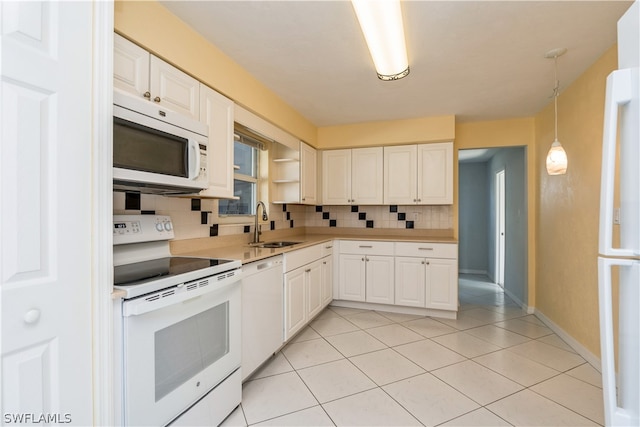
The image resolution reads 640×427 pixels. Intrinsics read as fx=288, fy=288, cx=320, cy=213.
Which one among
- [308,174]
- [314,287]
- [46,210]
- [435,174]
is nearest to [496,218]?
[435,174]

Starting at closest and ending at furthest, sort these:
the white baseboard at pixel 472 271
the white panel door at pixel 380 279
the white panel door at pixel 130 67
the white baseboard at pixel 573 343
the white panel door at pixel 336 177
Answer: the white panel door at pixel 130 67 → the white baseboard at pixel 573 343 → the white panel door at pixel 380 279 → the white panel door at pixel 336 177 → the white baseboard at pixel 472 271

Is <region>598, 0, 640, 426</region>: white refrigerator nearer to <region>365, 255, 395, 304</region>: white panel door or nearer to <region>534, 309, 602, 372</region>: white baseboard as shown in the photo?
<region>534, 309, 602, 372</region>: white baseboard

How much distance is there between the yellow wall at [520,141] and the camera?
351cm

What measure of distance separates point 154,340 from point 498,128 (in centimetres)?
413

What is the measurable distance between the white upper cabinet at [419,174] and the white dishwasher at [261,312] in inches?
78.7

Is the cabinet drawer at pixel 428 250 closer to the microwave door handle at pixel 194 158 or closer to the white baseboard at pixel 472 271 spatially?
the microwave door handle at pixel 194 158

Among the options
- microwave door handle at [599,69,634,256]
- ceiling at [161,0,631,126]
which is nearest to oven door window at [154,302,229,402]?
microwave door handle at [599,69,634,256]

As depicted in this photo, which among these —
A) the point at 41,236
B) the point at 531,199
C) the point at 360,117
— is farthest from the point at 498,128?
the point at 41,236

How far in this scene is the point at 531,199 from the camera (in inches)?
138

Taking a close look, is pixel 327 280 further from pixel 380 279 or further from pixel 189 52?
pixel 189 52

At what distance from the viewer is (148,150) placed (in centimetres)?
142

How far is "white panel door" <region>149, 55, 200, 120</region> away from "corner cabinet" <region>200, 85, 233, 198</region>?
7 cm

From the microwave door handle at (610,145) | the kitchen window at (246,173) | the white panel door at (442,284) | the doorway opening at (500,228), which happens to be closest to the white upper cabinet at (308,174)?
the kitchen window at (246,173)

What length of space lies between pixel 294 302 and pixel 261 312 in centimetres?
53
